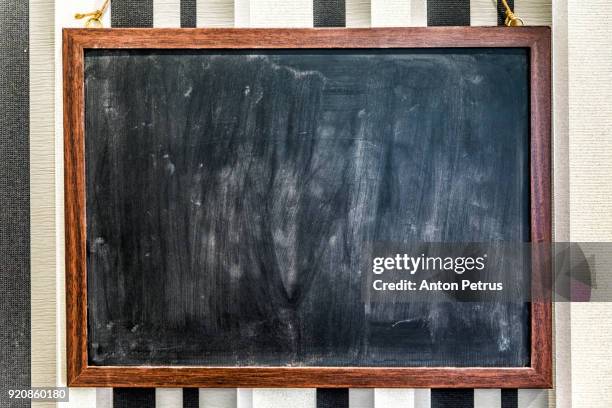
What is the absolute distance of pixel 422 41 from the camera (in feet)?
3.22

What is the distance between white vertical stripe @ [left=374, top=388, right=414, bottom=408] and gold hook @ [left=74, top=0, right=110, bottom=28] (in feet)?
3.58

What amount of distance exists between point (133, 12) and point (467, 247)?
3.17 ft

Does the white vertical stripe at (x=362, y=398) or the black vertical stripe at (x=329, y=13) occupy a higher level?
the black vertical stripe at (x=329, y=13)

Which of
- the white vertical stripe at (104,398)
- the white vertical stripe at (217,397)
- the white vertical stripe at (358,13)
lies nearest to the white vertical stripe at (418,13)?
the white vertical stripe at (358,13)

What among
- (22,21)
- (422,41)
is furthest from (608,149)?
(22,21)

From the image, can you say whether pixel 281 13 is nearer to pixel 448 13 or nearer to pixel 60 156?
pixel 448 13

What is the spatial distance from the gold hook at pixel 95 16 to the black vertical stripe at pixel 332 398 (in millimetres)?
1015

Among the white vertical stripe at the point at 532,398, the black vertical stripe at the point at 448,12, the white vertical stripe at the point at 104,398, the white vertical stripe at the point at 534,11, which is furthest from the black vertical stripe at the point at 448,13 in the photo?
the white vertical stripe at the point at 104,398

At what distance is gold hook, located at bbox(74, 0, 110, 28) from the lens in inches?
39.8

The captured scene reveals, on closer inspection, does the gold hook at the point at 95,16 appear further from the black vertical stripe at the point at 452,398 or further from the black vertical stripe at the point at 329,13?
the black vertical stripe at the point at 452,398

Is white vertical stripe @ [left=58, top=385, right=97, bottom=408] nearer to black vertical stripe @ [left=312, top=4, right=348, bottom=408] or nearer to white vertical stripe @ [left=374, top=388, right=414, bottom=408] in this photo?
white vertical stripe @ [left=374, top=388, right=414, bottom=408]

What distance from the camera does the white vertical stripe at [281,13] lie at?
1019 millimetres

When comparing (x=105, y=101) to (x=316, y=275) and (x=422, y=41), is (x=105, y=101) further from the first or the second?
(x=422, y=41)

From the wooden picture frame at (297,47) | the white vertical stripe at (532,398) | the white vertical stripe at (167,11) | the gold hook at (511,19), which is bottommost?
the white vertical stripe at (532,398)
